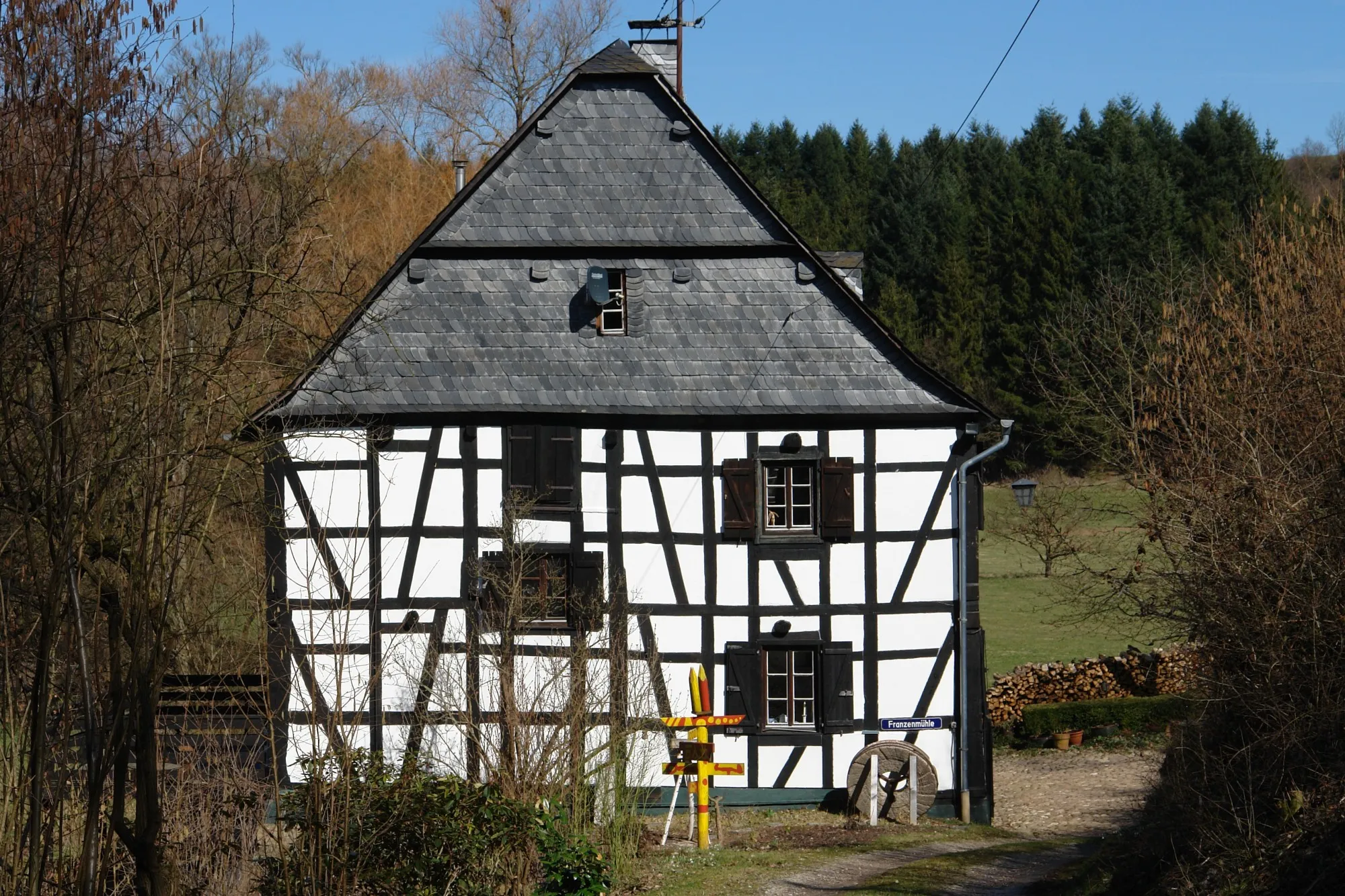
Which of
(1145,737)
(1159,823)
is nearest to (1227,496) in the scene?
(1159,823)

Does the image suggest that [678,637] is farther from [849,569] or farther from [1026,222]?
[1026,222]

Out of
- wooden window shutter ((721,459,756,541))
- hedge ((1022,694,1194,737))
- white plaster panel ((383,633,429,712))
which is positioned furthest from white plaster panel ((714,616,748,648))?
hedge ((1022,694,1194,737))

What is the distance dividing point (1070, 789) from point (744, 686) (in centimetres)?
523

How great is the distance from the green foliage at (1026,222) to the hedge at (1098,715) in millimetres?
23433

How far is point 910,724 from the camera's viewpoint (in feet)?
52.4

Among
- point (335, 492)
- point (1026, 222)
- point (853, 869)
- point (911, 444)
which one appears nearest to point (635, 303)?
point (911, 444)

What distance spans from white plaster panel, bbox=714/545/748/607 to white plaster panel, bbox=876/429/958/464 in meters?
1.96

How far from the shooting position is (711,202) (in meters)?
17.2

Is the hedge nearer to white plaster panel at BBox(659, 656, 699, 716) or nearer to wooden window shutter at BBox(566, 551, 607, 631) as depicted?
white plaster panel at BBox(659, 656, 699, 716)

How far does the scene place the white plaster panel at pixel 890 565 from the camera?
16766mm

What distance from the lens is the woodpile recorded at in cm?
2327

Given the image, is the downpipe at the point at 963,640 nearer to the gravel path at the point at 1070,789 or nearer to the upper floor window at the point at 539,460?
the gravel path at the point at 1070,789

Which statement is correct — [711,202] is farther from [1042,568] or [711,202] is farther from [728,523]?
[1042,568]

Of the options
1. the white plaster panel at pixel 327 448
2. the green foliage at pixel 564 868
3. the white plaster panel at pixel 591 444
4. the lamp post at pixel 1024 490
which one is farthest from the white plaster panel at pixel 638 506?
the lamp post at pixel 1024 490
